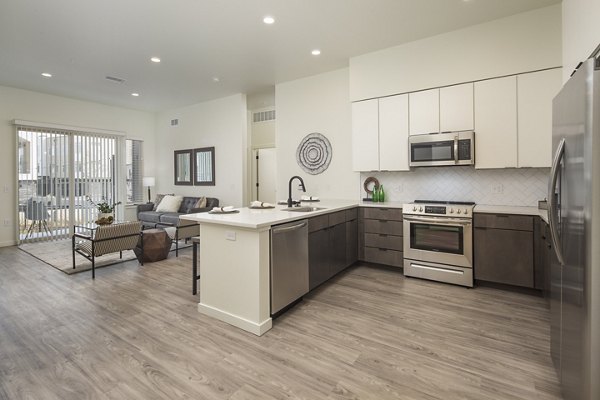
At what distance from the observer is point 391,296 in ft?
10.7

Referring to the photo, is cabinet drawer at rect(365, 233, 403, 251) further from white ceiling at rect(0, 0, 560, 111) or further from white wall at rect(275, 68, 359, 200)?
white ceiling at rect(0, 0, 560, 111)

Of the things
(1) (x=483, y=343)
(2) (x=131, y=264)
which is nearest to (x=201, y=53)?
(2) (x=131, y=264)

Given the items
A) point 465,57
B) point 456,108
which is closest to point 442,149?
point 456,108

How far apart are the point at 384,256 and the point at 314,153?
2.25m

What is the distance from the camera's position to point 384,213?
4.07 meters

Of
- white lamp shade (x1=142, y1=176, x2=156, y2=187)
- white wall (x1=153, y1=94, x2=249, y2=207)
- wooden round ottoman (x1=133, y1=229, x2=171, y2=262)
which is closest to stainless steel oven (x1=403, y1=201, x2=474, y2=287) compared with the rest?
wooden round ottoman (x1=133, y1=229, x2=171, y2=262)

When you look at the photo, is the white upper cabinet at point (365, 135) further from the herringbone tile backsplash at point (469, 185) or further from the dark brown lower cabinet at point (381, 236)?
the dark brown lower cabinet at point (381, 236)

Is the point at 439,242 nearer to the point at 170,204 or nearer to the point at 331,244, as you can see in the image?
the point at 331,244

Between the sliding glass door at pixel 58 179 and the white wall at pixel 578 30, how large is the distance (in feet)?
28.9

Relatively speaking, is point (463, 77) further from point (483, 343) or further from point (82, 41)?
point (82, 41)

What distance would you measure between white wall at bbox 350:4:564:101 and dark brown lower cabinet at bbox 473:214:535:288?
175 centimetres

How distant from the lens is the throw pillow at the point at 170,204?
726 cm

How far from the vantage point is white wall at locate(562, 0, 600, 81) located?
2.24m

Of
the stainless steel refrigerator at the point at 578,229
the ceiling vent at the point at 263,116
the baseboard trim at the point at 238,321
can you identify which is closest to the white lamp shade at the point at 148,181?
the ceiling vent at the point at 263,116
